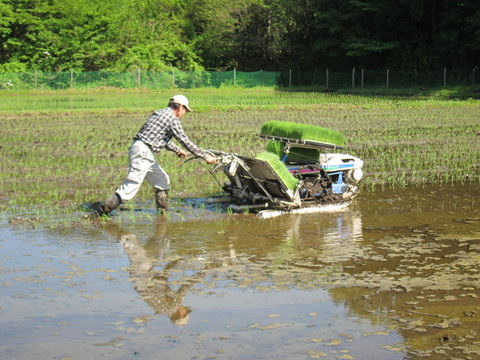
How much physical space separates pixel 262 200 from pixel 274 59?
39.9 m

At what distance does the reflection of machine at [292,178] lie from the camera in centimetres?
891

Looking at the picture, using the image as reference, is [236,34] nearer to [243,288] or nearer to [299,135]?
[299,135]

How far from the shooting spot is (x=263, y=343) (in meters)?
4.90

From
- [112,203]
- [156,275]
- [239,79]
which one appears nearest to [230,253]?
[156,275]

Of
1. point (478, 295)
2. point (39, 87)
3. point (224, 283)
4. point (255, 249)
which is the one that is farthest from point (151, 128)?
point (39, 87)

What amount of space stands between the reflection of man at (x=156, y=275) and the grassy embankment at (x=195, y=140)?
2000 mm

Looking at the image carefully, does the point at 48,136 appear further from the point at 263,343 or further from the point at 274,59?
the point at 274,59

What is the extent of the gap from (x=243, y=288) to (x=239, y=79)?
122 feet

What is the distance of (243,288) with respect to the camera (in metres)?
6.09

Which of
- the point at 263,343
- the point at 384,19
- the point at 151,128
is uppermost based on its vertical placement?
the point at 384,19

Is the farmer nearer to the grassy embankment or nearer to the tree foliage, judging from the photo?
the grassy embankment

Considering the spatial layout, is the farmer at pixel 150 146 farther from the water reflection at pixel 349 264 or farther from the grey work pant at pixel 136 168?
the water reflection at pixel 349 264

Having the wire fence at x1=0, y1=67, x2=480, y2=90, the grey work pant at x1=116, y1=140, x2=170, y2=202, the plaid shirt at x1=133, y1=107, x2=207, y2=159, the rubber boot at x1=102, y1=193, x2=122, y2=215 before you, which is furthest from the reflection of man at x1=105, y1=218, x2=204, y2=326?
the wire fence at x1=0, y1=67, x2=480, y2=90


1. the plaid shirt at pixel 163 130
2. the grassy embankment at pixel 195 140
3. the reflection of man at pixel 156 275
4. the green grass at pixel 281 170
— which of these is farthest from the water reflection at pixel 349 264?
the grassy embankment at pixel 195 140
